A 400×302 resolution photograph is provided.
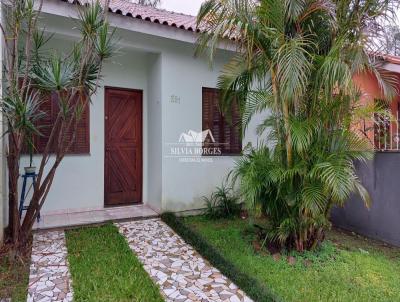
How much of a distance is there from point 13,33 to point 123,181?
12.9 ft

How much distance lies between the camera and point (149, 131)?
7004mm

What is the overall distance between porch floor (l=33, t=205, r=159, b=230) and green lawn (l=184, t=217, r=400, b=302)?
172 centimetres

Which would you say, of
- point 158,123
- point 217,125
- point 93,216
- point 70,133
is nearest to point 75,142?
point 70,133

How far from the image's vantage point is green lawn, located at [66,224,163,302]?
10.6 feet

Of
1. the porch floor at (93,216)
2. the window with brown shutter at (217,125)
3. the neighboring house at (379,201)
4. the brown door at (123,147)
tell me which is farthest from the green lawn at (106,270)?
the neighboring house at (379,201)

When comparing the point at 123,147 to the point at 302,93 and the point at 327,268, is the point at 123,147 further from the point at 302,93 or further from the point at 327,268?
the point at 327,268

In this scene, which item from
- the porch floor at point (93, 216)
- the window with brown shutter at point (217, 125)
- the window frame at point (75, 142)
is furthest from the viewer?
the window with brown shutter at point (217, 125)

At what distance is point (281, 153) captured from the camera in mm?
4246

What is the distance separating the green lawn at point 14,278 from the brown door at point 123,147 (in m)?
2.88

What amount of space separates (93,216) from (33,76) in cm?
317

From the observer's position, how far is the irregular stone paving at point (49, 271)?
3.23m

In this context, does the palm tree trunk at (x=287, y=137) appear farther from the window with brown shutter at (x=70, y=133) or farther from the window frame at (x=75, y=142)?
the window with brown shutter at (x=70, y=133)

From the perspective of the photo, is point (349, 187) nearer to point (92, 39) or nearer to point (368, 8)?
point (368, 8)

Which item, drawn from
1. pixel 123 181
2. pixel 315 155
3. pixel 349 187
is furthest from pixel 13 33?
pixel 349 187
